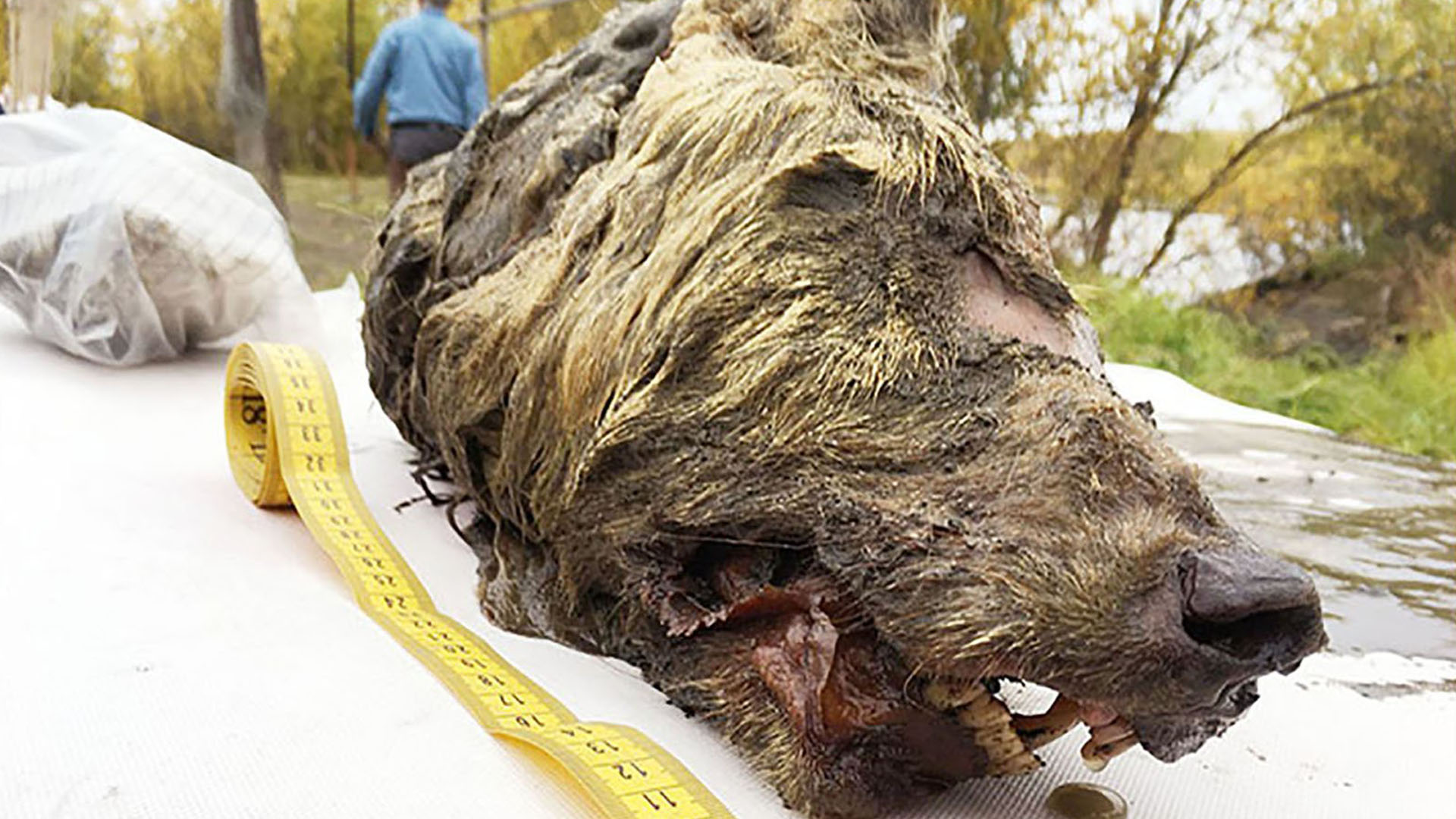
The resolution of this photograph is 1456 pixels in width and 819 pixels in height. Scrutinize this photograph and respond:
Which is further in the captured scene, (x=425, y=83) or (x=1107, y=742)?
(x=425, y=83)

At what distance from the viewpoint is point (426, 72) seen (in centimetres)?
541

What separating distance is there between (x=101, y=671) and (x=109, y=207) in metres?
1.95

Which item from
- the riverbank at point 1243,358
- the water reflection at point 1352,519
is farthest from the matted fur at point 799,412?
the riverbank at point 1243,358

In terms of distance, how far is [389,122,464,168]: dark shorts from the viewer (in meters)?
5.57

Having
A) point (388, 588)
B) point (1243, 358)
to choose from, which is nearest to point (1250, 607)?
point (388, 588)

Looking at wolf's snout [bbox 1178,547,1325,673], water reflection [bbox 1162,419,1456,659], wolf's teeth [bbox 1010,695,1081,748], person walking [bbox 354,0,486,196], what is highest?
person walking [bbox 354,0,486,196]

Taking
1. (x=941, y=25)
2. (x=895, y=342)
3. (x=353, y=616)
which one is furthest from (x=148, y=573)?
(x=941, y=25)

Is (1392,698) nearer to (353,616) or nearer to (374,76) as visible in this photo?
(353,616)

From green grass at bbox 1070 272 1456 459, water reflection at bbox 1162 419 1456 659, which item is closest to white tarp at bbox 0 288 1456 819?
water reflection at bbox 1162 419 1456 659

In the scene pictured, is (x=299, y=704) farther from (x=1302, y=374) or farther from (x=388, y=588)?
(x=1302, y=374)

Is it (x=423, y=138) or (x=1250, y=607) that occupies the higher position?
(x=423, y=138)

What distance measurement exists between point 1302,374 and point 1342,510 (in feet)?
20.2

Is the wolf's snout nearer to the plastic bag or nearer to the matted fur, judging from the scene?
the matted fur

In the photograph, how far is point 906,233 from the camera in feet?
4.95
